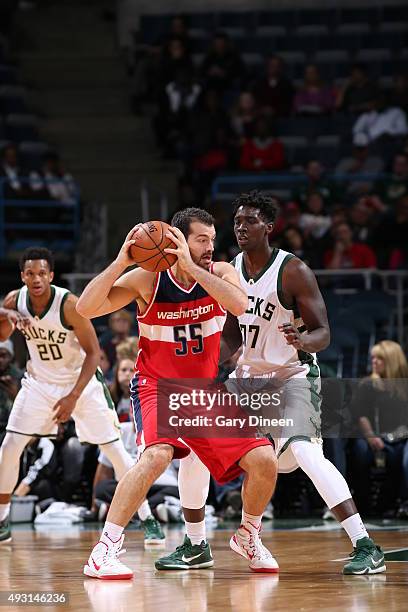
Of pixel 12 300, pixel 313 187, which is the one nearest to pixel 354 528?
pixel 12 300

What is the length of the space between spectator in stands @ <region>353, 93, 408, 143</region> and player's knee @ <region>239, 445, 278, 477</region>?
9.68 m

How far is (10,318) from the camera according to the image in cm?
808

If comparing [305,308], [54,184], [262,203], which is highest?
[54,184]

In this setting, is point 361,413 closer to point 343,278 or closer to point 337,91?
point 343,278

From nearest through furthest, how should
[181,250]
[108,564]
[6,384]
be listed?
[181,250], [108,564], [6,384]

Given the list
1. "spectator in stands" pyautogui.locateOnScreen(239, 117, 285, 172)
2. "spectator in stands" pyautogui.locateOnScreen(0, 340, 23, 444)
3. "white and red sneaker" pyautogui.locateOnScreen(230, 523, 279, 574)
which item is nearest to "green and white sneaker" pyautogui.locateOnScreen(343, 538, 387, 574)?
"white and red sneaker" pyautogui.locateOnScreen(230, 523, 279, 574)

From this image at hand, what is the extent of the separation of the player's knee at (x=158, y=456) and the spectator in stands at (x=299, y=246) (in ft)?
22.5

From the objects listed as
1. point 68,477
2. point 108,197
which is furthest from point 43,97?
point 68,477

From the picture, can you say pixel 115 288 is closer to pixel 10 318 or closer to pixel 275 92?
pixel 10 318

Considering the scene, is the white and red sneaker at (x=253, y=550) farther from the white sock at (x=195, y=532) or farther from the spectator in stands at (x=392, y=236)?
the spectator in stands at (x=392, y=236)

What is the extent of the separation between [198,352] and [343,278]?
708 cm

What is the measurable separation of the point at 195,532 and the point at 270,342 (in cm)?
112

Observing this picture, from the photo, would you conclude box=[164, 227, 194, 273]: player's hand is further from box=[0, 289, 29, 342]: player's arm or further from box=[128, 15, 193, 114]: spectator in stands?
box=[128, 15, 193, 114]: spectator in stands

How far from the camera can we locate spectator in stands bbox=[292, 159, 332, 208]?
1369 cm
